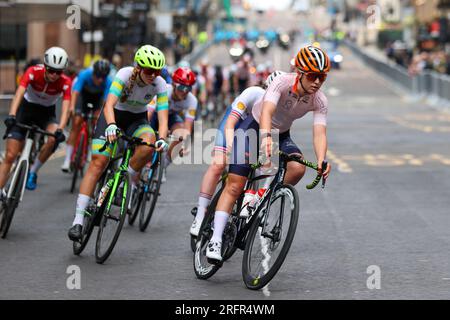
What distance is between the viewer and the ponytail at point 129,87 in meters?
10.9

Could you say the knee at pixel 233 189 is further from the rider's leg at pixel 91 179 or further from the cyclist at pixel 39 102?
the cyclist at pixel 39 102

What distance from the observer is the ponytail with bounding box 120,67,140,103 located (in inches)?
428

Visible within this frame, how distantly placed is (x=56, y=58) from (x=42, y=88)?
1084mm

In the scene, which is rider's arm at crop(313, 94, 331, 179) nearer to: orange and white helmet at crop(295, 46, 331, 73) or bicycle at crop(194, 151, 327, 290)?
bicycle at crop(194, 151, 327, 290)

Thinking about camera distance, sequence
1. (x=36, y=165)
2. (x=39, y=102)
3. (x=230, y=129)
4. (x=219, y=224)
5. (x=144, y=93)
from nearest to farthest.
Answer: (x=219, y=224) → (x=230, y=129) → (x=144, y=93) → (x=39, y=102) → (x=36, y=165)

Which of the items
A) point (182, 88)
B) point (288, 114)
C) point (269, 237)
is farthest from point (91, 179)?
point (182, 88)

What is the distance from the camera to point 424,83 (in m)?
52.4

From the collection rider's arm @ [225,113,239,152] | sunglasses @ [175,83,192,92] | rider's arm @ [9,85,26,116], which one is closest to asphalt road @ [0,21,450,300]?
rider's arm @ [225,113,239,152]

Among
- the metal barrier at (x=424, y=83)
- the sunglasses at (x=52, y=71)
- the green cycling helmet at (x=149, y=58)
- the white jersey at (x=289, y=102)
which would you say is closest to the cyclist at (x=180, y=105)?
the sunglasses at (x=52, y=71)

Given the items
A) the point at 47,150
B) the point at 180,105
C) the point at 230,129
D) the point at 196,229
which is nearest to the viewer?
the point at 230,129

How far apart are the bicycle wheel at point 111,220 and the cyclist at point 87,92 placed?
5.67 metres

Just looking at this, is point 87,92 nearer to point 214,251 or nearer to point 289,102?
point 289,102

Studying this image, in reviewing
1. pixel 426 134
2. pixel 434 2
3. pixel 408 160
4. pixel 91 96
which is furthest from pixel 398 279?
pixel 434 2
